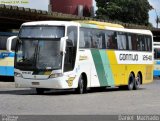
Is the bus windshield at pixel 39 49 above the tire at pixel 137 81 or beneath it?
above

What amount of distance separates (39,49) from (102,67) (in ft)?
14.7

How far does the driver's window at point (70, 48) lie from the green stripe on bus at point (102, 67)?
193cm

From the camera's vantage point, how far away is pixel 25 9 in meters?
36.0

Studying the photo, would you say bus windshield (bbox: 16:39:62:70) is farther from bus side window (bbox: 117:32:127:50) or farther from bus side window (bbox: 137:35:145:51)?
bus side window (bbox: 137:35:145:51)

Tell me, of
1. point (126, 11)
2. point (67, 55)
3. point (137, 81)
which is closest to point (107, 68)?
point (137, 81)

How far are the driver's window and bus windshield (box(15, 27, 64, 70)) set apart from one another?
1.29 ft

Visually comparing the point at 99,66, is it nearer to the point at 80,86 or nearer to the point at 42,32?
the point at 80,86

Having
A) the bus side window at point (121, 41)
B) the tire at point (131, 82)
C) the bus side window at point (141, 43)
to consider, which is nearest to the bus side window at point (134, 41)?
the bus side window at point (141, 43)

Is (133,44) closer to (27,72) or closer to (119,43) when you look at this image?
(119,43)

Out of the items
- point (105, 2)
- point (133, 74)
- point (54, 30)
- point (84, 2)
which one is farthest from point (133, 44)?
point (105, 2)

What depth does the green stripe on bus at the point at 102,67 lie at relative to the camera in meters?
26.2

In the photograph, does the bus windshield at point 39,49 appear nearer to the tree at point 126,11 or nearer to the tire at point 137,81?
the tire at point 137,81

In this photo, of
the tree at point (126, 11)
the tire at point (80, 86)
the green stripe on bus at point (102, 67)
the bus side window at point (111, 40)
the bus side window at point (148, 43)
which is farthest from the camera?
the tree at point (126, 11)

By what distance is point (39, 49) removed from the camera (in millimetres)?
23312
